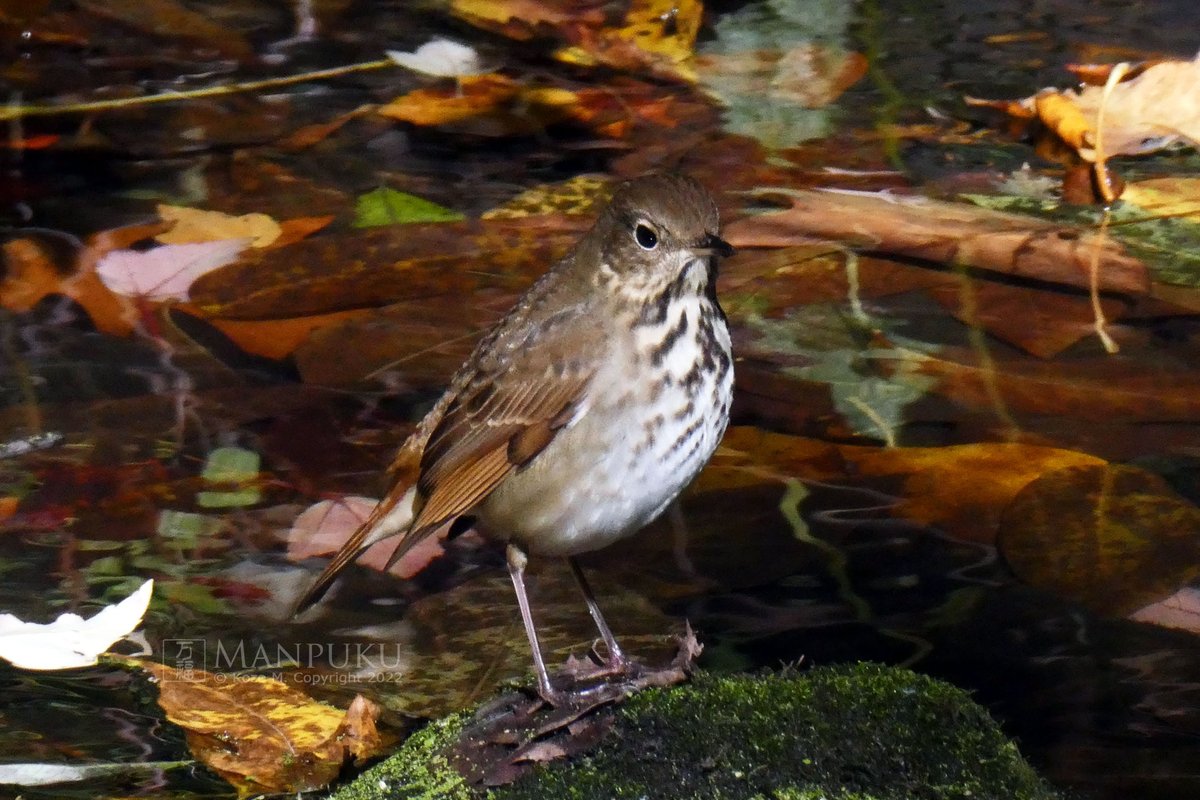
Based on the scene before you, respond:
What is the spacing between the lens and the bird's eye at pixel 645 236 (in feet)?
→ 11.3

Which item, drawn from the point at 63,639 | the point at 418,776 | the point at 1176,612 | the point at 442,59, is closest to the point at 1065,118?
the point at 442,59

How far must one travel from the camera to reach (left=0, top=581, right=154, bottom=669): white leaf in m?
4.04

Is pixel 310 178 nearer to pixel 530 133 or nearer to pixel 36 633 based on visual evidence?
pixel 530 133

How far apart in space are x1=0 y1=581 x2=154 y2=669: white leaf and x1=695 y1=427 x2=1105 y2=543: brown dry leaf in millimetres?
1720

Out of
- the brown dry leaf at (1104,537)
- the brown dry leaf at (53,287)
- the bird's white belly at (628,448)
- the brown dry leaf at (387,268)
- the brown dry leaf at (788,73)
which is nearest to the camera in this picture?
the bird's white belly at (628,448)

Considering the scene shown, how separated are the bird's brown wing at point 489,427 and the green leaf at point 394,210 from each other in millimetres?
2691

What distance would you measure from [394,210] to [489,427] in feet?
9.99

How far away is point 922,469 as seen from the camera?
4754mm

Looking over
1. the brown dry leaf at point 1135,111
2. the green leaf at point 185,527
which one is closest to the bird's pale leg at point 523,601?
the green leaf at point 185,527

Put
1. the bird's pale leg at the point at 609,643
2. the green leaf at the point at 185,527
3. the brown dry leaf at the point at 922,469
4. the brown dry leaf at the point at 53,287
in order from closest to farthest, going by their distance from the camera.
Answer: the bird's pale leg at the point at 609,643
the brown dry leaf at the point at 922,469
the green leaf at the point at 185,527
the brown dry leaf at the point at 53,287

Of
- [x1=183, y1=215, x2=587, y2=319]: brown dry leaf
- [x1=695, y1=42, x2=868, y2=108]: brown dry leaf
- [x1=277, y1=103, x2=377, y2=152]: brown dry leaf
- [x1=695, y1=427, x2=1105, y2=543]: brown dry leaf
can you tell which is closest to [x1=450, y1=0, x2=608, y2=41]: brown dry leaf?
[x1=695, y1=42, x2=868, y2=108]: brown dry leaf

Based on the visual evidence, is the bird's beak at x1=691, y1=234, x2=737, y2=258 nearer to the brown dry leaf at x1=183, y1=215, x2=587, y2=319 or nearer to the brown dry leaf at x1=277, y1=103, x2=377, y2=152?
the brown dry leaf at x1=183, y1=215, x2=587, y2=319

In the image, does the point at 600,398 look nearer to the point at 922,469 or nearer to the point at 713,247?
the point at 713,247

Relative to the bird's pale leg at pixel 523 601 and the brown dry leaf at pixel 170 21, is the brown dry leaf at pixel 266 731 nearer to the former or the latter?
the bird's pale leg at pixel 523 601
